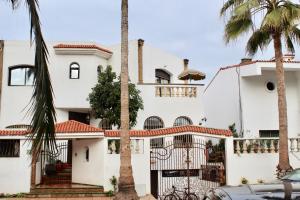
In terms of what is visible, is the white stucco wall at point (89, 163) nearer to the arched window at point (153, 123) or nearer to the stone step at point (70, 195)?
the stone step at point (70, 195)

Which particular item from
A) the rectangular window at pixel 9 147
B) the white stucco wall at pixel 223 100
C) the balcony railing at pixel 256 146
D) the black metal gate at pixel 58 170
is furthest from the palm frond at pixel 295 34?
the rectangular window at pixel 9 147

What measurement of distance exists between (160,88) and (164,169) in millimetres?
7977

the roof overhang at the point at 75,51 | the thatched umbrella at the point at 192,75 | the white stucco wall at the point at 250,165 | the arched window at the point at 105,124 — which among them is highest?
the roof overhang at the point at 75,51

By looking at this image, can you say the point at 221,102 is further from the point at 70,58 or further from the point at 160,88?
the point at 70,58

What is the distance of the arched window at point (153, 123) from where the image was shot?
2418 centimetres

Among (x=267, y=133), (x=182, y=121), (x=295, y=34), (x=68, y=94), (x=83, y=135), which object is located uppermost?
(x=295, y=34)

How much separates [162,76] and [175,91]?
4082mm

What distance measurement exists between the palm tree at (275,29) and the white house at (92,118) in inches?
105


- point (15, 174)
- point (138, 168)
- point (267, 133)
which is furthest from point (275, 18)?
point (15, 174)

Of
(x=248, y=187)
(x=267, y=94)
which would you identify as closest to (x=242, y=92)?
(x=267, y=94)

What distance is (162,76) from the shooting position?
28219 mm

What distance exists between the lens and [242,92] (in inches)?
949

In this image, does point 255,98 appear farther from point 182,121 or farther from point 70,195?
point 70,195

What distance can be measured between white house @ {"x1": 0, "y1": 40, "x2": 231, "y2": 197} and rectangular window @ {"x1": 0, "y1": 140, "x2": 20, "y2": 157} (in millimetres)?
40
